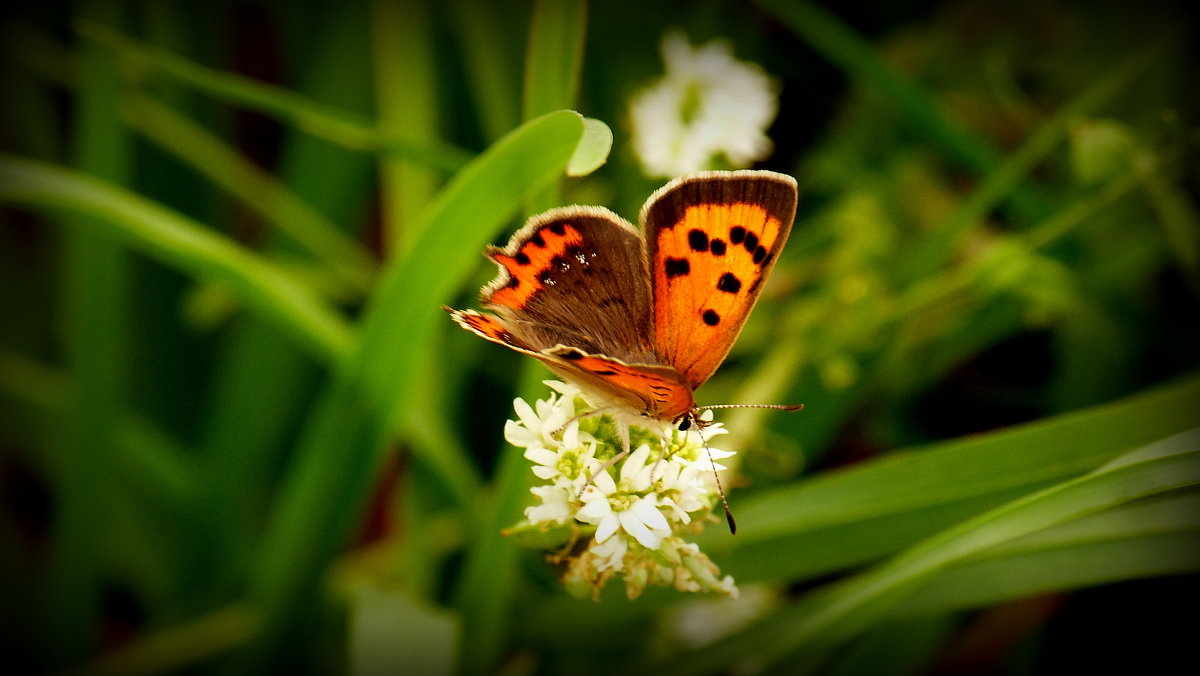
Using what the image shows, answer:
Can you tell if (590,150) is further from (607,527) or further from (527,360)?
(527,360)

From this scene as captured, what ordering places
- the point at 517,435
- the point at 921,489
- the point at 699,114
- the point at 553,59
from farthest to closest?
the point at 699,114
the point at 921,489
the point at 553,59
the point at 517,435

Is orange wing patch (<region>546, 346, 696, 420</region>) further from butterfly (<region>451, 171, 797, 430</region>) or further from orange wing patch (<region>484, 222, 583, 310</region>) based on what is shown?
orange wing patch (<region>484, 222, 583, 310</region>)

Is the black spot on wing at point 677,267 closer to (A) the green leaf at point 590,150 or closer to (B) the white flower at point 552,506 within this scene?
(A) the green leaf at point 590,150

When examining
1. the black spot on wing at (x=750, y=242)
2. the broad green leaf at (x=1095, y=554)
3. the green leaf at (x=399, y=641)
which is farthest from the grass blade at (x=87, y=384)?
the broad green leaf at (x=1095, y=554)

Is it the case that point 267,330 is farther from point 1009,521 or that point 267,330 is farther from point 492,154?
point 1009,521

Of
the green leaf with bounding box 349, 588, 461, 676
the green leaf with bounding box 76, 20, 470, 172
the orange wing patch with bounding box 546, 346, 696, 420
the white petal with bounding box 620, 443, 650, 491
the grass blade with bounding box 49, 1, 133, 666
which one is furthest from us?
the grass blade with bounding box 49, 1, 133, 666

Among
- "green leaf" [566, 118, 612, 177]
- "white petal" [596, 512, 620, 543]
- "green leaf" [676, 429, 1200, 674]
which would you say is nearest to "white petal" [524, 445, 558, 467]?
"white petal" [596, 512, 620, 543]

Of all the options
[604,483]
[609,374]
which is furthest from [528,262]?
[604,483]
